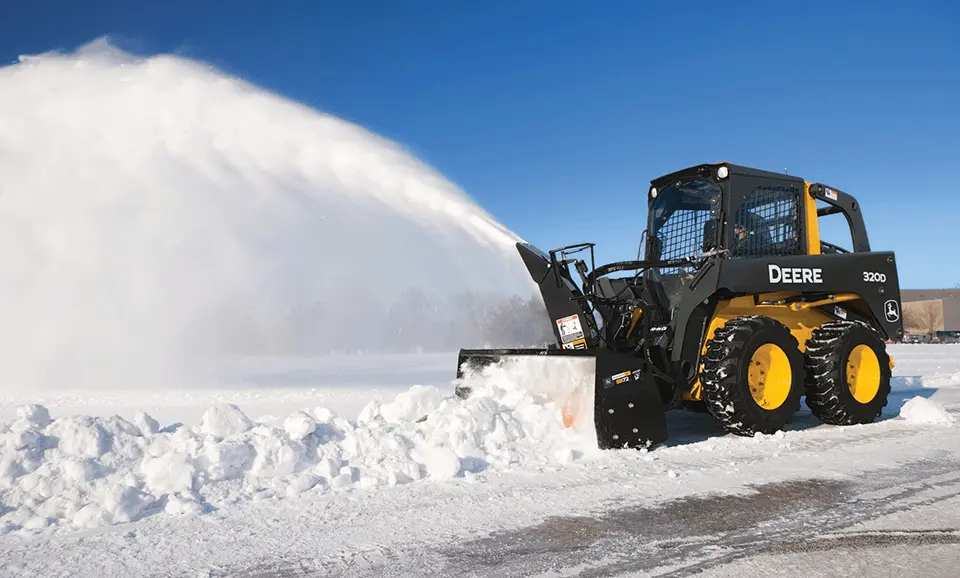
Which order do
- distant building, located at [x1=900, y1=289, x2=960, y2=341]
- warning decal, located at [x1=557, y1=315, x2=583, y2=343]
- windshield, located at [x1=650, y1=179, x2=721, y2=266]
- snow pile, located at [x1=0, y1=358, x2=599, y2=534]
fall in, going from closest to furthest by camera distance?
snow pile, located at [x1=0, y1=358, x2=599, y2=534], warning decal, located at [x1=557, y1=315, x2=583, y2=343], windshield, located at [x1=650, y1=179, x2=721, y2=266], distant building, located at [x1=900, y1=289, x2=960, y2=341]

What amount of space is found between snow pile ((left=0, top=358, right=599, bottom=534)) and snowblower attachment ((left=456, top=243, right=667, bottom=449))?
22 centimetres

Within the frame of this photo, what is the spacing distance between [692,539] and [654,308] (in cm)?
339

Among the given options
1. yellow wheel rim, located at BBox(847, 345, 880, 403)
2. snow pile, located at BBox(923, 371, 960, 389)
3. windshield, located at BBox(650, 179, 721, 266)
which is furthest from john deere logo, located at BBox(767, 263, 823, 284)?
snow pile, located at BBox(923, 371, 960, 389)

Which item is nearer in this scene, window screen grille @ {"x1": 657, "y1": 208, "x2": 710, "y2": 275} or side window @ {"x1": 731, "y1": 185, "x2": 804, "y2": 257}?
side window @ {"x1": 731, "y1": 185, "x2": 804, "y2": 257}

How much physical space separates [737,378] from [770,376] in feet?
2.32

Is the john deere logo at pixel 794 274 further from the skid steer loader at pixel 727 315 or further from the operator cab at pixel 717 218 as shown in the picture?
the operator cab at pixel 717 218

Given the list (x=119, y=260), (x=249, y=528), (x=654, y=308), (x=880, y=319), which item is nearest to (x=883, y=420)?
(x=880, y=319)

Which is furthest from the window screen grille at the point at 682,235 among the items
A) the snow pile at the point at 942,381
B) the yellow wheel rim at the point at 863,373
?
the snow pile at the point at 942,381

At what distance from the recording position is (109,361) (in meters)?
15.6

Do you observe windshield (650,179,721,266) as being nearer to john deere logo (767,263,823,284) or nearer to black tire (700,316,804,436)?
john deere logo (767,263,823,284)

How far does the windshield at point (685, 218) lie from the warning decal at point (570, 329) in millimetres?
1445

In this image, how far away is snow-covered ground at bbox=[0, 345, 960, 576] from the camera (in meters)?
3.23

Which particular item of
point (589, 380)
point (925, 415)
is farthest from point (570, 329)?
point (925, 415)

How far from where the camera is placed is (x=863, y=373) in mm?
7492
